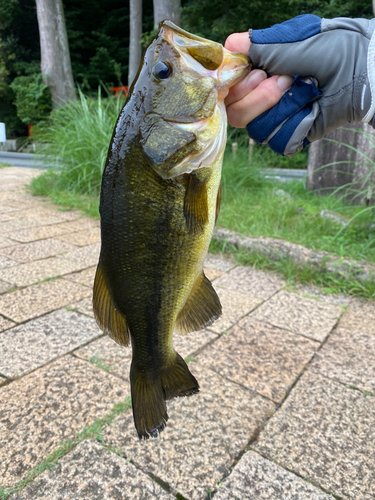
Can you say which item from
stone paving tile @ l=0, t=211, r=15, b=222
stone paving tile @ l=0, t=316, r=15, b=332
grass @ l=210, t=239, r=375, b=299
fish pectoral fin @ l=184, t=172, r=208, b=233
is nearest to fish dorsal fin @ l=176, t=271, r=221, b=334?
fish pectoral fin @ l=184, t=172, r=208, b=233

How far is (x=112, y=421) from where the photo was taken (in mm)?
1853

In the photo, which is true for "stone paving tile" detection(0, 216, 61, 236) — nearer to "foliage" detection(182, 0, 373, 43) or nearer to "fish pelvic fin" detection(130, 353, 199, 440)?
"fish pelvic fin" detection(130, 353, 199, 440)

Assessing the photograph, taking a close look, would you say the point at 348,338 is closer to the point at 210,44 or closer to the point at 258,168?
the point at 210,44

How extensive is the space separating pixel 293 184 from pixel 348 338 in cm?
405

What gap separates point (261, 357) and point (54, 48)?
1385 centimetres

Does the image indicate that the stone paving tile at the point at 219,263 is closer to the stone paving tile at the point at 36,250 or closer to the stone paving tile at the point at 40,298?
the stone paving tile at the point at 40,298

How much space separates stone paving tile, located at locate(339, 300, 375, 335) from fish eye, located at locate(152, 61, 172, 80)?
7.46 feet

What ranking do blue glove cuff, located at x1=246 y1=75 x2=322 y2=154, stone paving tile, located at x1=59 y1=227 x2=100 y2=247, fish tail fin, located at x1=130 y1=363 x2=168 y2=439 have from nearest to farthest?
fish tail fin, located at x1=130 y1=363 x2=168 y2=439 < blue glove cuff, located at x1=246 y1=75 x2=322 y2=154 < stone paving tile, located at x1=59 y1=227 x2=100 y2=247

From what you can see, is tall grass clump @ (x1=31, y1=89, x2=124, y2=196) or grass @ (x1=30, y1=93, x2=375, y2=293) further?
tall grass clump @ (x1=31, y1=89, x2=124, y2=196)

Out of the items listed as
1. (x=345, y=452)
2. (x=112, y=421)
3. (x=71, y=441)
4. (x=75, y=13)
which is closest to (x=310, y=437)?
(x=345, y=452)

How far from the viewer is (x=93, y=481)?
5.09ft

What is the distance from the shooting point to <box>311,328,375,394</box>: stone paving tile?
2.21 m

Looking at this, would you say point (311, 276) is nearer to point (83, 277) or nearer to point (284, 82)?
point (83, 277)

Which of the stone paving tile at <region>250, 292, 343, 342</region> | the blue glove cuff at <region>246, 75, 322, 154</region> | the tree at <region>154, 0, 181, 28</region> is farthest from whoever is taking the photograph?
the tree at <region>154, 0, 181, 28</region>
